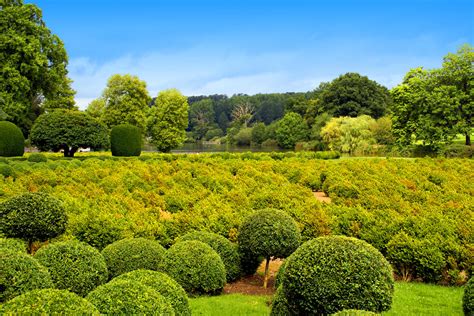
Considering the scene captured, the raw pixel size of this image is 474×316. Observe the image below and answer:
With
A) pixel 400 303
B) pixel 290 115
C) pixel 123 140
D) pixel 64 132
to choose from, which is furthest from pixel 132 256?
pixel 290 115

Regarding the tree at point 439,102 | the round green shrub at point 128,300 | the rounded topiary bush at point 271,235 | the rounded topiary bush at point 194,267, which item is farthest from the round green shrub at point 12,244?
the tree at point 439,102

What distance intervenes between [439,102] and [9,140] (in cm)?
3075

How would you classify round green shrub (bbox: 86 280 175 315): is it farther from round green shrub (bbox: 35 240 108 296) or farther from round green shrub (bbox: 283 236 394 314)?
round green shrub (bbox: 35 240 108 296)

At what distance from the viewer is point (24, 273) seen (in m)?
4.95

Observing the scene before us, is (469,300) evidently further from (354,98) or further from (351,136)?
(354,98)

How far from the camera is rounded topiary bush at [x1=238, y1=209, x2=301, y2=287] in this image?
724 cm

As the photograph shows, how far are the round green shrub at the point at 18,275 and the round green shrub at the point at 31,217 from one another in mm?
2049

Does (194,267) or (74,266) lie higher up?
(74,266)

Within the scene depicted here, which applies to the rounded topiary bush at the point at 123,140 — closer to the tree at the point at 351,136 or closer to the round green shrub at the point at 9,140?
the round green shrub at the point at 9,140

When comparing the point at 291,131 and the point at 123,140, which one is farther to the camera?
the point at 291,131

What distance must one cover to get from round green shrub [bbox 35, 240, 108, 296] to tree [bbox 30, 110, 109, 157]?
2041 centimetres

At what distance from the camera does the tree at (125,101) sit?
4369 centimetres

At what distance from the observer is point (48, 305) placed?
129 inches

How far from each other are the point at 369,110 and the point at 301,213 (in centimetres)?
5244
